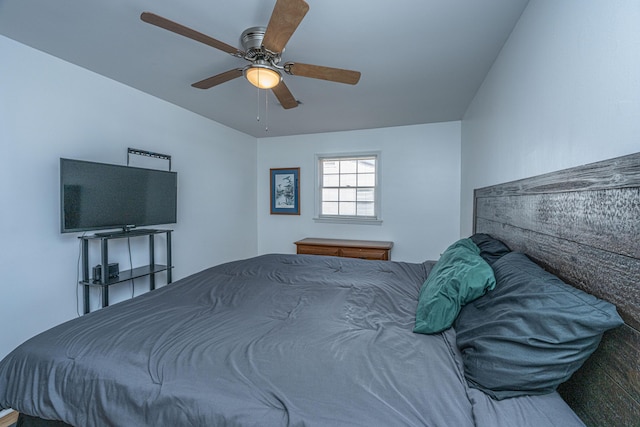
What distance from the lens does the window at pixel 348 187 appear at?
14.5 feet

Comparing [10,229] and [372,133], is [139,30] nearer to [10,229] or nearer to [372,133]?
[10,229]

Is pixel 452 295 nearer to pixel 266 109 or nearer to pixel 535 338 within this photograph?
pixel 535 338

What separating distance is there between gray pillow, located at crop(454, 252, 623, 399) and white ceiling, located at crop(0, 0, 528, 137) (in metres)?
1.61

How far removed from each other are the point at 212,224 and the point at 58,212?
71.5 inches

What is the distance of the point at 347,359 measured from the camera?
1082mm

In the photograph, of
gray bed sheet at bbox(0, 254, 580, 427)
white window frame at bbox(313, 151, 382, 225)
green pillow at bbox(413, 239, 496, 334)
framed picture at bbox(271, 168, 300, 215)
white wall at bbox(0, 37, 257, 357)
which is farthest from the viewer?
framed picture at bbox(271, 168, 300, 215)

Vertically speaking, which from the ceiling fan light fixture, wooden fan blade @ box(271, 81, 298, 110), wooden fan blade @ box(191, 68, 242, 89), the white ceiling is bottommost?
the ceiling fan light fixture

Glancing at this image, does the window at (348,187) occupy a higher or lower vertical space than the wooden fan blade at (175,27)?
lower

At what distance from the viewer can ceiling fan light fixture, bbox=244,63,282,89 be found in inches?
71.0

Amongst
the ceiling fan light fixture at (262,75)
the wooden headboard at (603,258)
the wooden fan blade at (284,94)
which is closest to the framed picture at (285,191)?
the wooden fan blade at (284,94)

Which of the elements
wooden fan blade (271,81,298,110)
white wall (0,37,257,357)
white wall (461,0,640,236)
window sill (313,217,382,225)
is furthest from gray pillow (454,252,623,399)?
window sill (313,217,382,225)

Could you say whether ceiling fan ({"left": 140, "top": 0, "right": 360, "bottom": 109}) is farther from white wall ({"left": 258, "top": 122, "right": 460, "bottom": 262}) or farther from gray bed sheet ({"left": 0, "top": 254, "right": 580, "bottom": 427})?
white wall ({"left": 258, "top": 122, "right": 460, "bottom": 262})

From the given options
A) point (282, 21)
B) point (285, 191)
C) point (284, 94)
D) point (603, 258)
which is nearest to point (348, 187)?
point (285, 191)

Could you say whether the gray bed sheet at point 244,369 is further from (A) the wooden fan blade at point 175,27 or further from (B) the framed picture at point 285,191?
(B) the framed picture at point 285,191
